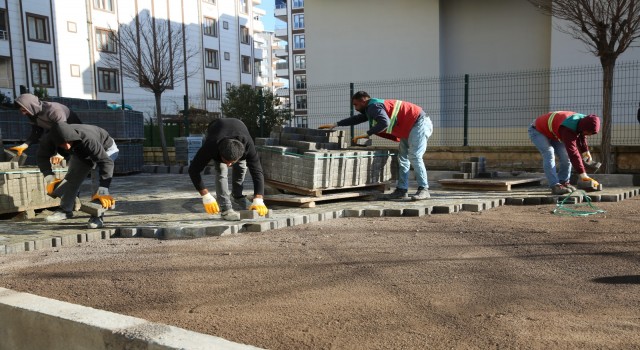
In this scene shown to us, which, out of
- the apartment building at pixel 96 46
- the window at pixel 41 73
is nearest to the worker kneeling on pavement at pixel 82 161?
the apartment building at pixel 96 46

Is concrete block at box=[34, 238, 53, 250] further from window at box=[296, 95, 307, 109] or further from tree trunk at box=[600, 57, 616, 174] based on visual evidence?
window at box=[296, 95, 307, 109]

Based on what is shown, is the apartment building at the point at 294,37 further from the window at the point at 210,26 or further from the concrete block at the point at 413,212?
the concrete block at the point at 413,212

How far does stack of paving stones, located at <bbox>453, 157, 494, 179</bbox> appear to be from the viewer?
1034 centimetres

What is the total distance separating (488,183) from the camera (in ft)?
30.8

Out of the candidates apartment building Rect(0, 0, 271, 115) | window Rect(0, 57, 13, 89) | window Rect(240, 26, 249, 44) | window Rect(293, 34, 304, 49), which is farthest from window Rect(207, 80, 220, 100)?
window Rect(293, 34, 304, 49)

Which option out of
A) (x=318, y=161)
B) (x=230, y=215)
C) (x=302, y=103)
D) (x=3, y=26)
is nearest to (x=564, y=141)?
(x=318, y=161)

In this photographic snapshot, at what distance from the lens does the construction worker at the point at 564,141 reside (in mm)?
7832

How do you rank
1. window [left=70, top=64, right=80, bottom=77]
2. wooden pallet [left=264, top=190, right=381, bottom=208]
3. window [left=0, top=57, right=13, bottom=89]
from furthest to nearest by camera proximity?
window [left=70, top=64, right=80, bottom=77] → window [left=0, top=57, right=13, bottom=89] → wooden pallet [left=264, top=190, right=381, bottom=208]

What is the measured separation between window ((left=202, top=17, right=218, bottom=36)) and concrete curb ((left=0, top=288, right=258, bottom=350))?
3811 cm

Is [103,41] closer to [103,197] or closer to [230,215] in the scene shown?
[103,197]

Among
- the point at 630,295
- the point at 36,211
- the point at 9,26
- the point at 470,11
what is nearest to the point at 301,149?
the point at 36,211

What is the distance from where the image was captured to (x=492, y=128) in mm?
12914

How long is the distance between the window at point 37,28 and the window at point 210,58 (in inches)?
465

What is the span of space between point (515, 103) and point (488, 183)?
14.6ft
